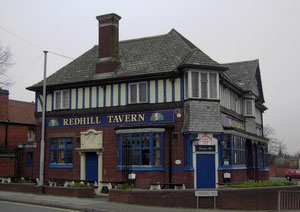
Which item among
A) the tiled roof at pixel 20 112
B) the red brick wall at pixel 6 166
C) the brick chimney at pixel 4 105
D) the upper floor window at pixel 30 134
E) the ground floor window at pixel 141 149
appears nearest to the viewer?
the ground floor window at pixel 141 149

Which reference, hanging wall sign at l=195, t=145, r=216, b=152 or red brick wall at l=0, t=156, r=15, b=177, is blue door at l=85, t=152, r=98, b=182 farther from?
red brick wall at l=0, t=156, r=15, b=177

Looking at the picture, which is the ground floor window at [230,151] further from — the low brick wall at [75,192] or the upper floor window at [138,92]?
the low brick wall at [75,192]

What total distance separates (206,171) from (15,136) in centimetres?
2508

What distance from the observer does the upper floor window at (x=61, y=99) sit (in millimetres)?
26047

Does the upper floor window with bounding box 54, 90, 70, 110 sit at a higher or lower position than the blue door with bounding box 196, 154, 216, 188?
higher

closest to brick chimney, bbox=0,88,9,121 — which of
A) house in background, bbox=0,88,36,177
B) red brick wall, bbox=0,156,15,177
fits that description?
house in background, bbox=0,88,36,177

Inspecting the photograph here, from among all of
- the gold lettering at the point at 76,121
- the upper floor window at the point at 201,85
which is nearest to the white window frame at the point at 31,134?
the gold lettering at the point at 76,121

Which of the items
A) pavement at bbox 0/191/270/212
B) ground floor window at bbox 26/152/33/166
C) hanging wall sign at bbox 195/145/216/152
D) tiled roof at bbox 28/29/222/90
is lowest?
pavement at bbox 0/191/270/212

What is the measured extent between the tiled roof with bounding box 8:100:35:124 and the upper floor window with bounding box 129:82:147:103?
67.7 ft

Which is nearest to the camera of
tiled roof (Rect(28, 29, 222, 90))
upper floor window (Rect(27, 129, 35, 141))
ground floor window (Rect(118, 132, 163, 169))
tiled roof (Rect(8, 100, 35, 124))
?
ground floor window (Rect(118, 132, 163, 169))

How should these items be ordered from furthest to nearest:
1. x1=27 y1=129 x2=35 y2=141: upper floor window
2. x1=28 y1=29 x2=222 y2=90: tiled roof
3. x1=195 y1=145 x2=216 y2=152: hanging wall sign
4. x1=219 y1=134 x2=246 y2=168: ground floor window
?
x1=27 y1=129 x2=35 y2=141: upper floor window → x1=28 y1=29 x2=222 y2=90: tiled roof → x1=219 y1=134 x2=246 y2=168: ground floor window → x1=195 y1=145 x2=216 y2=152: hanging wall sign

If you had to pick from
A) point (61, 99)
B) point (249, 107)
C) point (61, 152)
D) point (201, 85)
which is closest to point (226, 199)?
point (201, 85)

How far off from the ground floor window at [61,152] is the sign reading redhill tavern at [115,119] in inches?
42.0

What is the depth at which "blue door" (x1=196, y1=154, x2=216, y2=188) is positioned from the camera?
2128 cm
